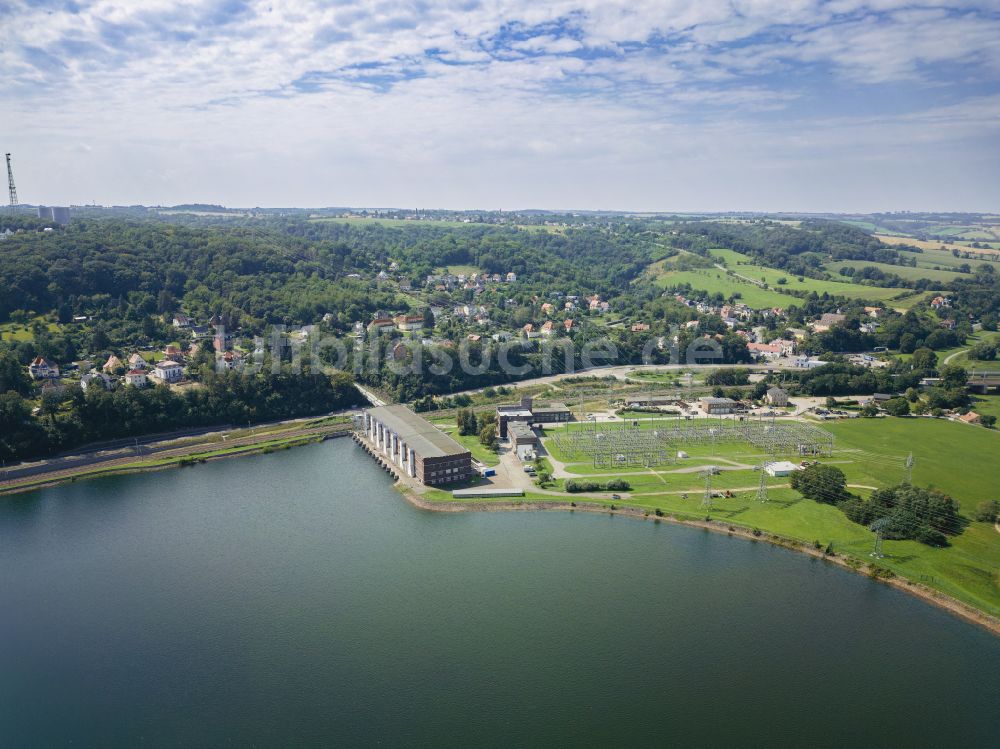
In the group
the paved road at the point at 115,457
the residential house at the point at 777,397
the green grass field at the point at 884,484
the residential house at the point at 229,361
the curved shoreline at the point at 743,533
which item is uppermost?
the residential house at the point at 229,361

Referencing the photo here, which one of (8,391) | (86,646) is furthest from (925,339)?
(8,391)

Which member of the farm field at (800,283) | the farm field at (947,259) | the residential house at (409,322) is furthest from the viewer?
the farm field at (947,259)

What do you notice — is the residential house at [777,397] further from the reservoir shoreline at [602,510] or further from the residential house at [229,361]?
the residential house at [229,361]

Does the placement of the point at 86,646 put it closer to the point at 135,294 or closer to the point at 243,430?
the point at 243,430

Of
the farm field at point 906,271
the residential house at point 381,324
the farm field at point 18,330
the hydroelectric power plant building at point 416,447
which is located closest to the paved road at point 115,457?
the hydroelectric power plant building at point 416,447

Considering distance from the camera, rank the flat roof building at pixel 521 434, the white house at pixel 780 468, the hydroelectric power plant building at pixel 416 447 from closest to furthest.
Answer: the hydroelectric power plant building at pixel 416 447 < the white house at pixel 780 468 < the flat roof building at pixel 521 434

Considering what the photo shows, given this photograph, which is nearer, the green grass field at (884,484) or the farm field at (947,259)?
the green grass field at (884,484)

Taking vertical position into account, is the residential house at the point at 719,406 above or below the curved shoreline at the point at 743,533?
above
